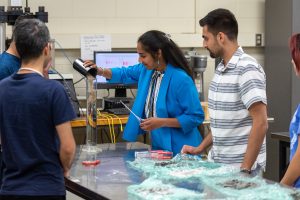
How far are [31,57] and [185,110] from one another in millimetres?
1125

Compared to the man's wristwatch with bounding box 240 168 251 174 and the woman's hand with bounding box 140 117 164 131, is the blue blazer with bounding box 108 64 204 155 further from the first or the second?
the man's wristwatch with bounding box 240 168 251 174

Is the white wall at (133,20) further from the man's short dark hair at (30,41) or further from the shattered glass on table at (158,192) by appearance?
the shattered glass on table at (158,192)

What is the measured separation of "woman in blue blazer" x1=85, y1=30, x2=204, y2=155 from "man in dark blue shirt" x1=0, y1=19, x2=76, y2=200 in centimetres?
91

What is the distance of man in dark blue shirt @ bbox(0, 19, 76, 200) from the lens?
2.03 metres

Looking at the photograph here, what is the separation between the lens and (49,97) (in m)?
2.01

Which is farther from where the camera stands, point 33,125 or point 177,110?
point 177,110

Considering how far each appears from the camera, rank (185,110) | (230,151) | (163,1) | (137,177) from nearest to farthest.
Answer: (137,177), (230,151), (185,110), (163,1)

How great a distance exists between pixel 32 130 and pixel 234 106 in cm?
94

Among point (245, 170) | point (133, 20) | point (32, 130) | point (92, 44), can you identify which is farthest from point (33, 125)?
point (133, 20)

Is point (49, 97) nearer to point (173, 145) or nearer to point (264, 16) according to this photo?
point (173, 145)

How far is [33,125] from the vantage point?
6.71 feet

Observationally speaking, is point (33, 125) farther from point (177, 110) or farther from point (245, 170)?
point (177, 110)

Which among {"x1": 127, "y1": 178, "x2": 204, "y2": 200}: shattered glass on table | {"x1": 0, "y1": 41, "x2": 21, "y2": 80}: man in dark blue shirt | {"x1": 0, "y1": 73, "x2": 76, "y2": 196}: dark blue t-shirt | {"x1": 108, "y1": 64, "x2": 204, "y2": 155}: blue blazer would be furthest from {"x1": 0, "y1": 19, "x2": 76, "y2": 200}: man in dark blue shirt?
{"x1": 108, "y1": 64, "x2": 204, "y2": 155}: blue blazer

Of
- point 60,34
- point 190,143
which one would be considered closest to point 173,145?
point 190,143
